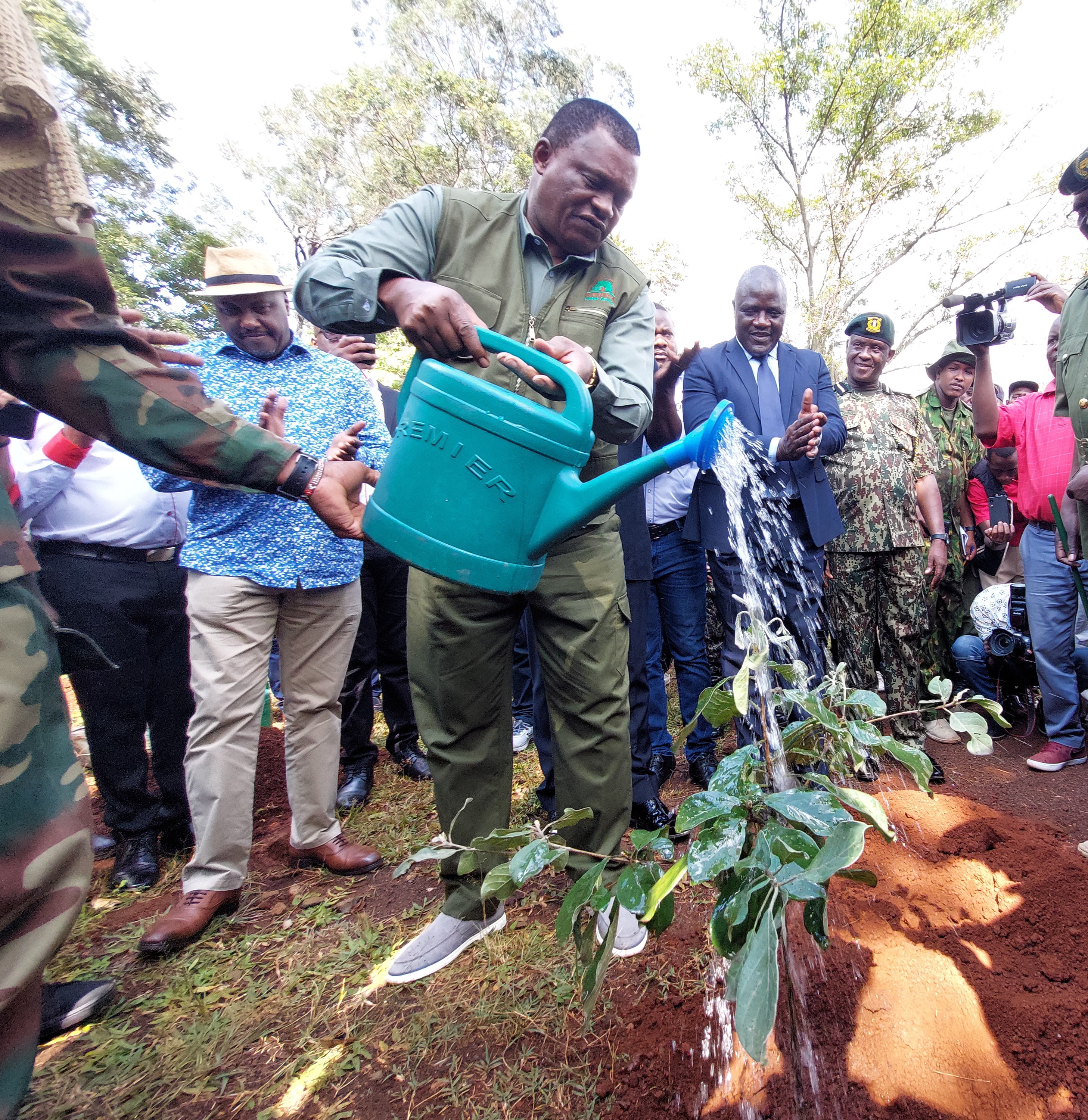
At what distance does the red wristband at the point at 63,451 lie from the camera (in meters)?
2.18

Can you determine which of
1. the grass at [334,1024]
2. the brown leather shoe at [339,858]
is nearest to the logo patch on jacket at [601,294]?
the grass at [334,1024]

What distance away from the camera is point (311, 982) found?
5.86ft

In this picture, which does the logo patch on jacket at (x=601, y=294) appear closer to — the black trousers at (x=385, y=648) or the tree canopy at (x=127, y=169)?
Result: the black trousers at (x=385, y=648)

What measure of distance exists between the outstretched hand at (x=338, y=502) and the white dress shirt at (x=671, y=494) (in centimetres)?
180

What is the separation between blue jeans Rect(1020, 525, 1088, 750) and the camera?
3066 mm

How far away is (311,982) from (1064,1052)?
70.4 inches

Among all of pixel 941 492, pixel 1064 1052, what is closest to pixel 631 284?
pixel 1064 1052

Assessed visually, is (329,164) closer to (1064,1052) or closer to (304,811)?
(304,811)

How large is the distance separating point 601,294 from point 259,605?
1.46 metres

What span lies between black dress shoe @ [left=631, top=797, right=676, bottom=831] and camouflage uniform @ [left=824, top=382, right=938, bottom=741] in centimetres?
132

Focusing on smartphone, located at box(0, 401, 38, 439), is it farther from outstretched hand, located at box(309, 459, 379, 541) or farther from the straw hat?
the straw hat

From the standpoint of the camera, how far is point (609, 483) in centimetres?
124

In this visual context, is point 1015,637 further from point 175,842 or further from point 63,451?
point 63,451

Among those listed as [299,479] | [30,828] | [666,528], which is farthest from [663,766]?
[30,828]
